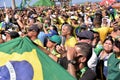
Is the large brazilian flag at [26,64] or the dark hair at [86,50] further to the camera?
the dark hair at [86,50]

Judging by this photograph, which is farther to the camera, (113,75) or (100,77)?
(100,77)

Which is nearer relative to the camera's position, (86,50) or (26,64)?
(26,64)

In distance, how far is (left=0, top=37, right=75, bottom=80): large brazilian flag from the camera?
4.10 meters

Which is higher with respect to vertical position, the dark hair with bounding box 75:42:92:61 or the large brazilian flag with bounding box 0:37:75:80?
the dark hair with bounding box 75:42:92:61

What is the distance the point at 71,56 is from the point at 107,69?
1412 millimetres

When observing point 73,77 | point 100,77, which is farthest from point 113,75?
point 73,77

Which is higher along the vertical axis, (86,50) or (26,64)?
(86,50)

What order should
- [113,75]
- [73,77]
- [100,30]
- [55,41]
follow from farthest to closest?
[100,30] < [55,41] < [113,75] < [73,77]

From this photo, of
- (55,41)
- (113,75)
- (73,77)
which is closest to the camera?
(73,77)

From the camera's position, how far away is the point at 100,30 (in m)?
8.06

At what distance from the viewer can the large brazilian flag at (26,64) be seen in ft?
13.5

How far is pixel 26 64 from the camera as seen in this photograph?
13.8 feet

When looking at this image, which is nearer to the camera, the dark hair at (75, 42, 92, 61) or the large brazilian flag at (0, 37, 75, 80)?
the large brazilian flag at (0, 37, 75, 80)

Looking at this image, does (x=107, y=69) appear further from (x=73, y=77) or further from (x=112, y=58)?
(x=73, y=77)
